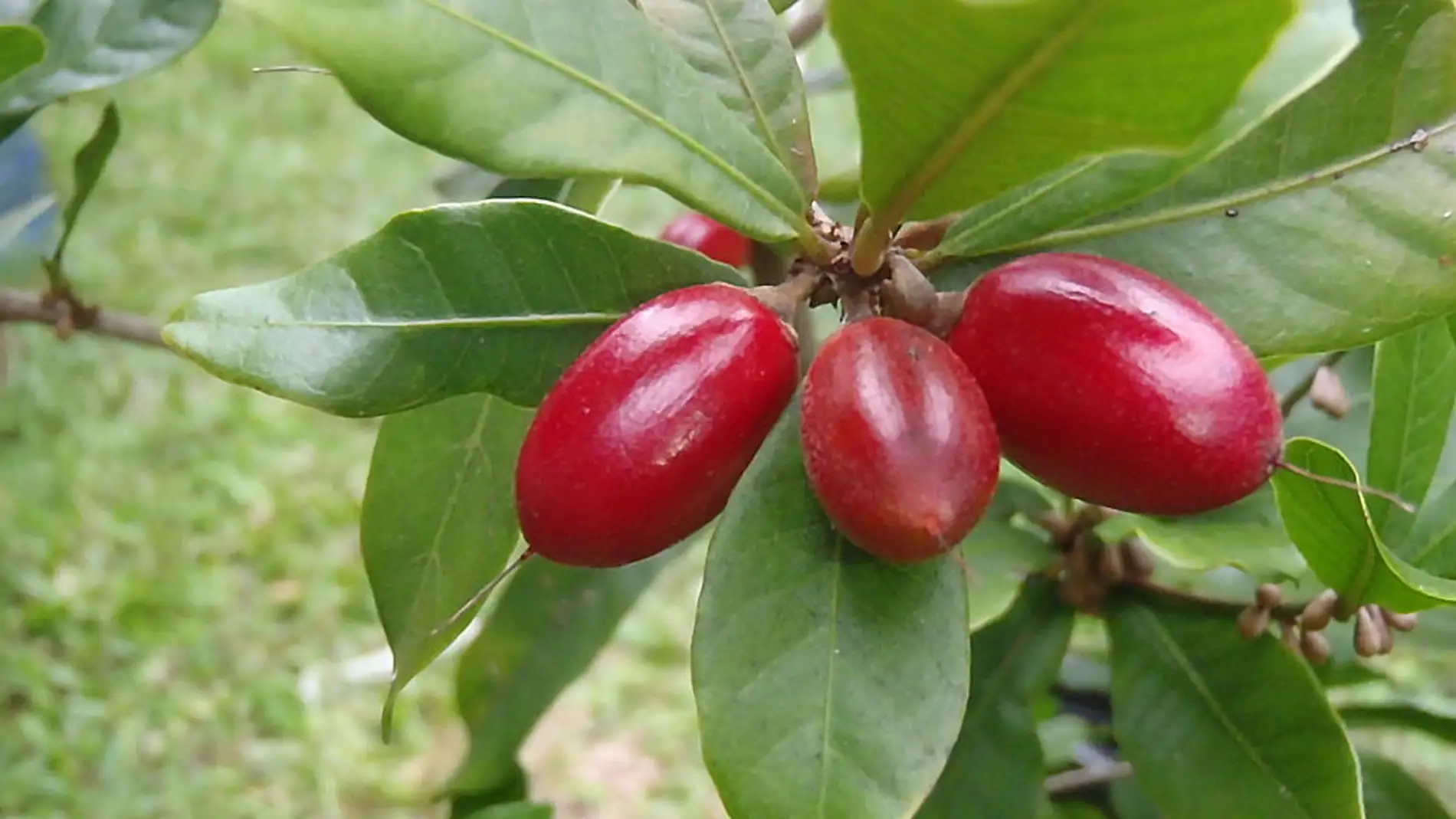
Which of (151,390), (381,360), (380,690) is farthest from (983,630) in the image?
(151,390)

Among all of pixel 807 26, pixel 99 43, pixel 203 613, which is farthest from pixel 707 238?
pixel 203 613

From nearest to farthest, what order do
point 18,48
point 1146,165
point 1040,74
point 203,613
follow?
point 1040,74 → point 1146,165 → point 18,48 → point 203,613

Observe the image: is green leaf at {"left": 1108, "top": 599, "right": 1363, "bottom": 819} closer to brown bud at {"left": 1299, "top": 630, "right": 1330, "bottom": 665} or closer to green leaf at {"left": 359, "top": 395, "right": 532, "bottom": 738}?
brown bud at {"left": 1299, "top": 630, "right": 1330, "bottom": 665}

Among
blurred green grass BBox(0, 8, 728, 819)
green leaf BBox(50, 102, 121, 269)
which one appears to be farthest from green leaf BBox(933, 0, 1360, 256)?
blurred green grass BBox(0, 8, 728, 819)

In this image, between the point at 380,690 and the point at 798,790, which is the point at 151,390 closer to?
the point at 380,690

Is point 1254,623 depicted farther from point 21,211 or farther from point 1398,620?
point 21,211

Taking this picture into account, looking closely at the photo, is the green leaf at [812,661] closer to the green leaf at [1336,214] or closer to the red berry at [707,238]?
the green leaf at [1336,214]

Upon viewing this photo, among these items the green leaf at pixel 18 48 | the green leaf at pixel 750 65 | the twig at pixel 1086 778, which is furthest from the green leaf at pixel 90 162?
the twig at pixel 1086 778
